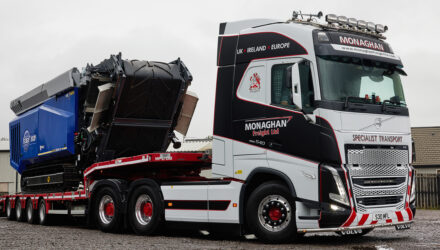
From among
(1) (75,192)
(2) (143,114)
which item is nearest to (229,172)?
(2) (143,114)

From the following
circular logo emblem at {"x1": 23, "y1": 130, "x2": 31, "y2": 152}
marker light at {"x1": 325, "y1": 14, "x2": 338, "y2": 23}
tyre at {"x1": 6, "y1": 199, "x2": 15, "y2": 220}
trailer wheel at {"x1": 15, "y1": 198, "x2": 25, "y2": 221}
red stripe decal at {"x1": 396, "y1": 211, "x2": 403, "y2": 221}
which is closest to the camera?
red stripe decal at {"x1": 396, "y1": 211, "x2": 403, "y2": 221}

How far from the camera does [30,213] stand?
17.3m

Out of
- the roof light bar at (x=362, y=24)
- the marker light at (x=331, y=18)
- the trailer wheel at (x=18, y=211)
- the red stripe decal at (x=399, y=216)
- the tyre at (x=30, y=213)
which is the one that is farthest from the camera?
the trailer wheel at (x=18, y=211)

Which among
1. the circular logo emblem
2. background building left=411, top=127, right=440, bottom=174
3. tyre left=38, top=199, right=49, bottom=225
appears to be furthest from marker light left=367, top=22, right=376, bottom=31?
background building left=411, top=127, right=440, bottom=174

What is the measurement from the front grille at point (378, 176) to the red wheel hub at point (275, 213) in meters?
1.26

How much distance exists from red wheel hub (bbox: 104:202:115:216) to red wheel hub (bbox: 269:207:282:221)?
429 cm

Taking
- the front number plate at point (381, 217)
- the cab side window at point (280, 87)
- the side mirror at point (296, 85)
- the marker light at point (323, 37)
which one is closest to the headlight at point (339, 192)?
the front number plate at point (381, 217)

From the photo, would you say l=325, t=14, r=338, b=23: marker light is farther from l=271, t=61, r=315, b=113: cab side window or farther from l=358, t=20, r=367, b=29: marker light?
l=271, t=61, r=315, b=113: cab side window

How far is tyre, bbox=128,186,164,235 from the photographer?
11531 mm

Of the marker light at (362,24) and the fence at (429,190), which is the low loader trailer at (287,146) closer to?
the marker light at (362,24)

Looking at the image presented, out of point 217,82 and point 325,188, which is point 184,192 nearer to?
point 217,82

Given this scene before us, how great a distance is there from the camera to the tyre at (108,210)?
12523mm

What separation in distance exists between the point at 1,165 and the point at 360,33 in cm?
3775

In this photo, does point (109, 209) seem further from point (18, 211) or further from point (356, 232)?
point (18, 211)
